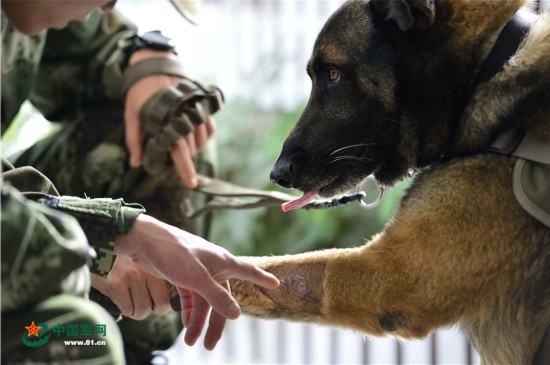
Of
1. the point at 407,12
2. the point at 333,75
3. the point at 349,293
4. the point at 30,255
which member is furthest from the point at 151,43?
the point at 30,255

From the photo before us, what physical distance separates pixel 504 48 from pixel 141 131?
0.90 meters

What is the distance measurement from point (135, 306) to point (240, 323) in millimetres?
1902

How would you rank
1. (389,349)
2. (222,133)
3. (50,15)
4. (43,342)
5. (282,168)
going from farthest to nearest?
A: (222,133) < (389,349) < (282,168) < (50,15) < (43,342)

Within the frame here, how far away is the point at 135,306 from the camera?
1.35 metres

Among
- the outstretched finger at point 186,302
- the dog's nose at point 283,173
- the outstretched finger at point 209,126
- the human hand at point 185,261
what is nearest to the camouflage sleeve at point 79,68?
the outstretched finger at point 209,126

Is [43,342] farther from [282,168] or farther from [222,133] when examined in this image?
[222,133]

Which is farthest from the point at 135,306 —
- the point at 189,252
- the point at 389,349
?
the point at 389,349

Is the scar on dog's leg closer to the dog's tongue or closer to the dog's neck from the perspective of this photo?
the dog's tongue

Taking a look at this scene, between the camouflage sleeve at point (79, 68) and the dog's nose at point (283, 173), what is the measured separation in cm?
65

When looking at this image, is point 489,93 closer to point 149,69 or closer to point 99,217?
point 99,217

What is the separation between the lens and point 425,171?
4.91 ft

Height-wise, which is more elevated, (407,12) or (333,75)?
(407,12)

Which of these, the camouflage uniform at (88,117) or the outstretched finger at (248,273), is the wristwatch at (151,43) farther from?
the outstretched finger at (248,273)

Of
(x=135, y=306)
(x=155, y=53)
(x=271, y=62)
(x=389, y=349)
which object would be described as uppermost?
(x=155, y=53)
